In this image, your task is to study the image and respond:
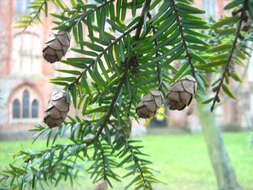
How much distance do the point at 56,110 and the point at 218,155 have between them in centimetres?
114

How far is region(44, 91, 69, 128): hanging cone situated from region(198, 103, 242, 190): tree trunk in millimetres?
1023

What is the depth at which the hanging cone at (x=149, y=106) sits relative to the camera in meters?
0.16

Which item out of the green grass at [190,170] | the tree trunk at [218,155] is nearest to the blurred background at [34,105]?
the green grass at [190,170]

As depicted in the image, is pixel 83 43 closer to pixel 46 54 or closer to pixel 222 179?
pixel 46 54

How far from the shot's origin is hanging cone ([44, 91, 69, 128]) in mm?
181

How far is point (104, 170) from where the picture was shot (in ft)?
1.05

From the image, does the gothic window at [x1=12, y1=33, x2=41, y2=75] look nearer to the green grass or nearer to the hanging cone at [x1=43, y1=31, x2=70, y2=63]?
the green grass

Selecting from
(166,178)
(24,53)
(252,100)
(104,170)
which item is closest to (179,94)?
(104,170)

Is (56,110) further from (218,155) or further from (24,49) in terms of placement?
(24,49)

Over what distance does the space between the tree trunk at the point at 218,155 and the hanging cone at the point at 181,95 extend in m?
1.03

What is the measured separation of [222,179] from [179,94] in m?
1.16

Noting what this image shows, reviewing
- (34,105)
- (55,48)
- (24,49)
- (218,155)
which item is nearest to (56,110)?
(55,48)

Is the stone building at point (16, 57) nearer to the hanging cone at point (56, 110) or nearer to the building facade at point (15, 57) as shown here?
the building facade at point (15, 57)

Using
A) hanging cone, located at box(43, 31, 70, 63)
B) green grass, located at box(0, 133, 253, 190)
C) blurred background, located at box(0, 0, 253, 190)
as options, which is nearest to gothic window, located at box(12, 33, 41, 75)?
blurred background, located at box(0, 0, 253, 190)
